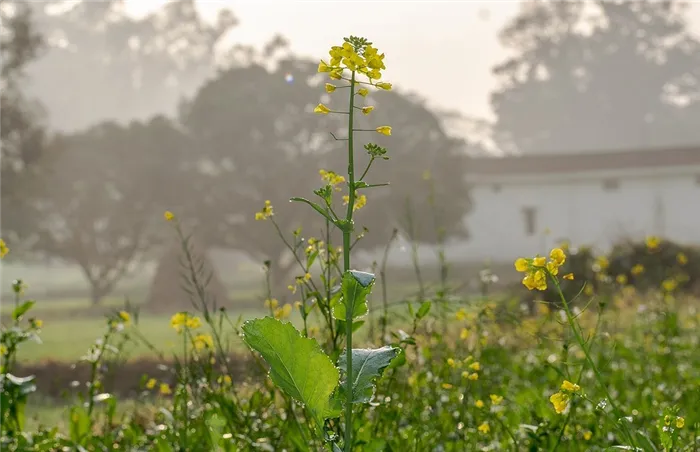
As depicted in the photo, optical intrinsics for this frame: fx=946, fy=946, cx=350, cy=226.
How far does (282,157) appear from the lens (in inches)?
888

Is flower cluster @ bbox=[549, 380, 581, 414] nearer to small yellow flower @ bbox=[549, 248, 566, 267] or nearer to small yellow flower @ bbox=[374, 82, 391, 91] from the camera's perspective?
small yellow flower @ bbox=[549, 248, 566, 267]

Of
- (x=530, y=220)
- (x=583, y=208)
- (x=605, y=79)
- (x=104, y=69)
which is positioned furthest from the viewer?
(x=104, y=69)

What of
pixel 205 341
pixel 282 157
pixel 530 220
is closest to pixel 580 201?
pixel 530 220

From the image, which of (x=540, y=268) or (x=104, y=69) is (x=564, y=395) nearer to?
(x=540, y=268)

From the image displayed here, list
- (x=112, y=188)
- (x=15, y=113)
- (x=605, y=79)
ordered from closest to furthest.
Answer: (x=15, y=113) < (x=112, y=188) < (x=605, y=79)

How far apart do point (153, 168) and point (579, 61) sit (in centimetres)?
2820

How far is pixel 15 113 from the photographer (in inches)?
754

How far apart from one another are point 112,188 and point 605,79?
28692mm

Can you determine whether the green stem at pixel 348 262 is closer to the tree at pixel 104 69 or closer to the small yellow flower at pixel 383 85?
the small yellow flower at pixel 383 85

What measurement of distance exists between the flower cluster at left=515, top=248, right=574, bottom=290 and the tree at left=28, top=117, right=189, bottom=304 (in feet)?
68.3

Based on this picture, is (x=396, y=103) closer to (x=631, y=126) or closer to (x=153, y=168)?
(x=153, y=168)

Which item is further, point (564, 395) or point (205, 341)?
point (205, 341)

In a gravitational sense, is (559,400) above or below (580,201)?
above

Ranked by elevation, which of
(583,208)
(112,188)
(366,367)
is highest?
(366,367)
